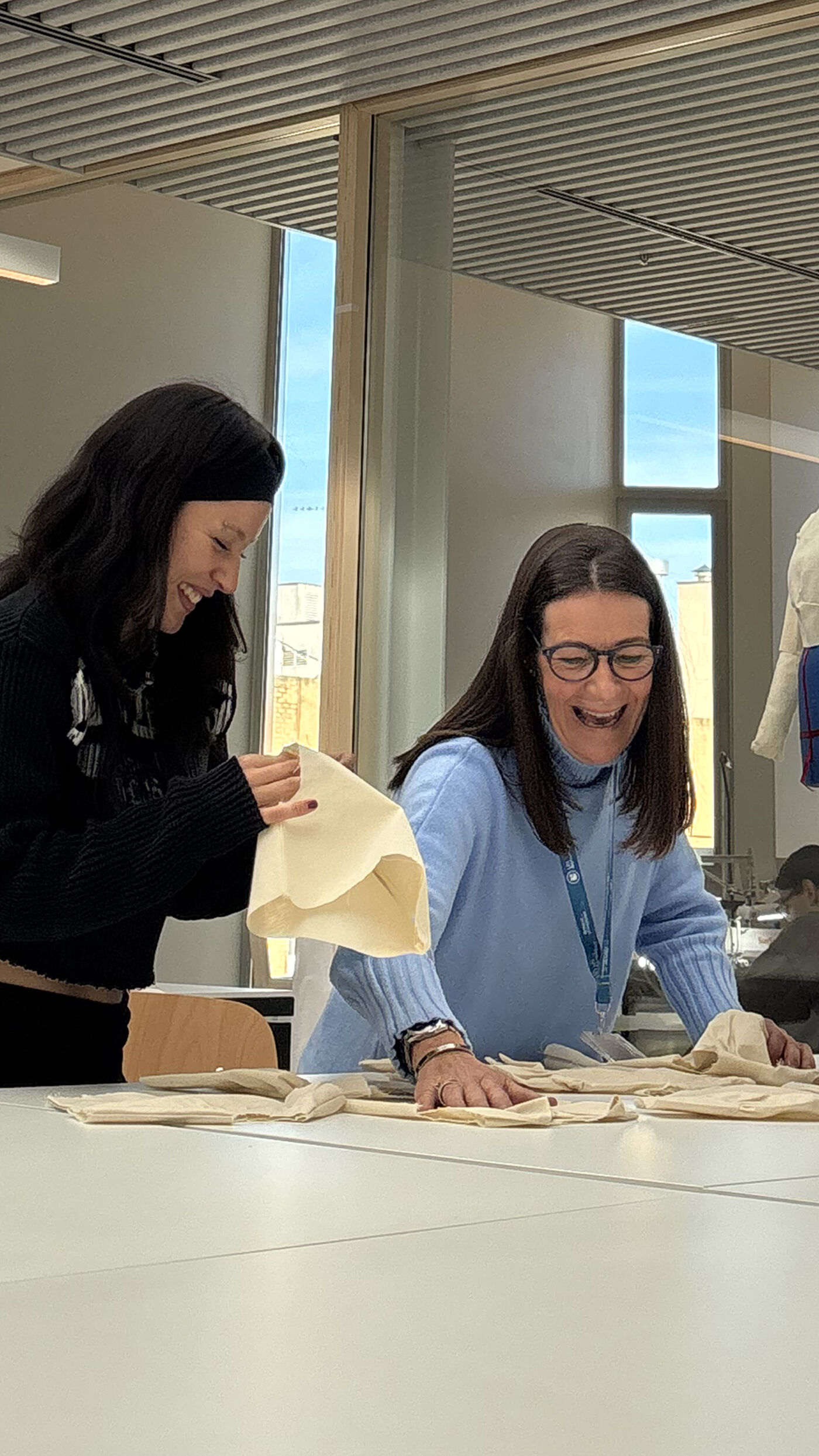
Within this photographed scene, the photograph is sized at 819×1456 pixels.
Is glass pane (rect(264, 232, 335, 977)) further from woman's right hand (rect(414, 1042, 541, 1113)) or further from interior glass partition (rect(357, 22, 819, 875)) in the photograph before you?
woman's right hand (rect(414, 1042, 541, 1113))

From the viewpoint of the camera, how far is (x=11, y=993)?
1870 millimetres

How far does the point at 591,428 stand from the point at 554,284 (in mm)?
389

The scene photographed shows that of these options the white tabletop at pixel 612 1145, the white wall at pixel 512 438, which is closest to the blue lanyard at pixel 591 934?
the white tabletop at pixel 612 1145

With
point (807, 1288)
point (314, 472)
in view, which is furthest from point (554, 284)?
point (807, 1288)

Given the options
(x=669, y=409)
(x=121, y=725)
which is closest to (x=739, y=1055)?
(x=121, y=725)

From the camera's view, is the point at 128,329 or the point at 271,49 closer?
the point at 271,49

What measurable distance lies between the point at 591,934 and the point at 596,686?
1.01ft

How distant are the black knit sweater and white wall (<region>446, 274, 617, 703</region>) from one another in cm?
262

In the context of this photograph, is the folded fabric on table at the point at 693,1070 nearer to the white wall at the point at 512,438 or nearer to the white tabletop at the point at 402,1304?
the white tabletop at the point at 402,1304

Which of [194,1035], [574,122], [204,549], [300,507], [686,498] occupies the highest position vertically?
[574,122]

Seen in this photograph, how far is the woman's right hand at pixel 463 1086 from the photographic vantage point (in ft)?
5.40

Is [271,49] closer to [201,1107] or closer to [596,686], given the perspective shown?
[596,686]

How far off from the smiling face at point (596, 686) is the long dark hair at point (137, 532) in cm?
44

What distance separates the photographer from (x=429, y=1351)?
2.16 ft
